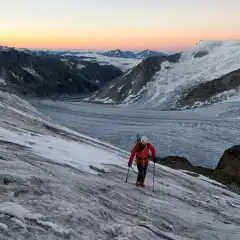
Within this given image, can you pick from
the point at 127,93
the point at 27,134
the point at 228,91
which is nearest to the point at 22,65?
the point at 127,93

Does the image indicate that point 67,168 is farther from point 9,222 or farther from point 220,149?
point 220,149

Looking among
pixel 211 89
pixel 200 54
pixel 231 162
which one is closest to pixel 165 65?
pixel 200 54

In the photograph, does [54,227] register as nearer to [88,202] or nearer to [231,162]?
[88,202]

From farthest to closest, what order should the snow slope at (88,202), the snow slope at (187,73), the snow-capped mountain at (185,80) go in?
the snow slope at (187,73) < the snow-capped mountain at (185,80) < the snow slope at (88,202)

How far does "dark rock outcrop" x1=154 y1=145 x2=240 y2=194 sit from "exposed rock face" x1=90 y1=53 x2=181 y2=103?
78884 millimetres

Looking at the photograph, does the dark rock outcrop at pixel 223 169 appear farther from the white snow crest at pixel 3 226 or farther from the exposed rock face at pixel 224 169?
the white snow crest at pixel 3 226

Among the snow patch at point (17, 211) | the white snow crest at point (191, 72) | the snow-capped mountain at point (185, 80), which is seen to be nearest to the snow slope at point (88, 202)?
the snow patch at point (17, 211)

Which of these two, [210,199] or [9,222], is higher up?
[9,222]

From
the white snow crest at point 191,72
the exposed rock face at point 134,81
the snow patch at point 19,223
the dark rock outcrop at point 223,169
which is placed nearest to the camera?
the snow patch at point 19,223

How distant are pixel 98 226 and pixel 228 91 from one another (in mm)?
80688

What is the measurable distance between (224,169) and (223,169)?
0.43ft

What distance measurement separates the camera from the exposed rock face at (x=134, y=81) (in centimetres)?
11362

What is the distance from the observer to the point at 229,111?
71750 mm

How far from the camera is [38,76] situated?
165 m
